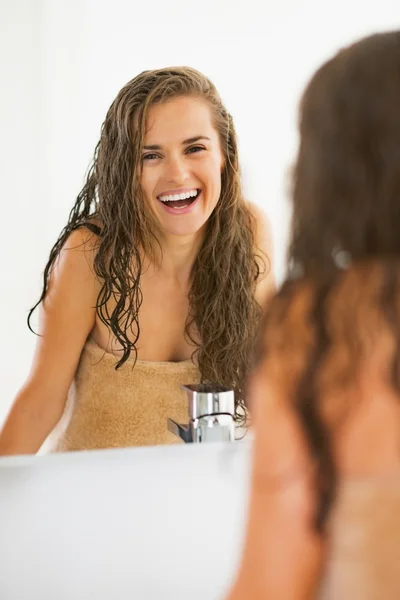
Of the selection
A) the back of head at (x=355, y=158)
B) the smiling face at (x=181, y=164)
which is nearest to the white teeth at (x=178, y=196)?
the smiling face at (x=181, y=164)

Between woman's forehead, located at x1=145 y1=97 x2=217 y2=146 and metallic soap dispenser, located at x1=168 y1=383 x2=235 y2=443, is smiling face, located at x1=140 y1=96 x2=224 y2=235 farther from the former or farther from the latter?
metallic soap dispenser, located at x1=168 y1=383 x2=235 y2=443

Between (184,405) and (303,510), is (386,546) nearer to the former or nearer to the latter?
(303,510)

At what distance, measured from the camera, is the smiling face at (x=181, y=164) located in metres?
1.03

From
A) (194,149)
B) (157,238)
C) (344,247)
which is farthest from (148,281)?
(344,247)

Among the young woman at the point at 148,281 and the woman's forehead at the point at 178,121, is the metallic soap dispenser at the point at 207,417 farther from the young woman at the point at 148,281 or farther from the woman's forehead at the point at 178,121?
the woman's forehead at the point at 178,121

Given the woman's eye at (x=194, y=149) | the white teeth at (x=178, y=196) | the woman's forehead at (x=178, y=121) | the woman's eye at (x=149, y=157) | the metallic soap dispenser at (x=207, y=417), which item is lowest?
the metallic soap dispenser at (x=207, y=417)

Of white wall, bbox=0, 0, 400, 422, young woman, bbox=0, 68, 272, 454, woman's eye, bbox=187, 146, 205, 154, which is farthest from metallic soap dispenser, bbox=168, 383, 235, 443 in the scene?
woman's eye, bbox=187, 146, 205, 154

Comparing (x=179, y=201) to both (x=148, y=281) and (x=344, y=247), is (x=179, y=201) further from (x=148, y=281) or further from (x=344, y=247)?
(x=344, y=247)

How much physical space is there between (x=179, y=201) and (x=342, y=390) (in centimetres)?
38

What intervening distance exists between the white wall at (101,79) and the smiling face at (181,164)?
41mm

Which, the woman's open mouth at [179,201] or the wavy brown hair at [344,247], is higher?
the woman's open mouth at [179,201]

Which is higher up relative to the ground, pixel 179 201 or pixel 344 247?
pixel 179 201

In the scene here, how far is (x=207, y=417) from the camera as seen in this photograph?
1.03 metres

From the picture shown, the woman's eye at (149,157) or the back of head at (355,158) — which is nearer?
the back of head at (355,158)
